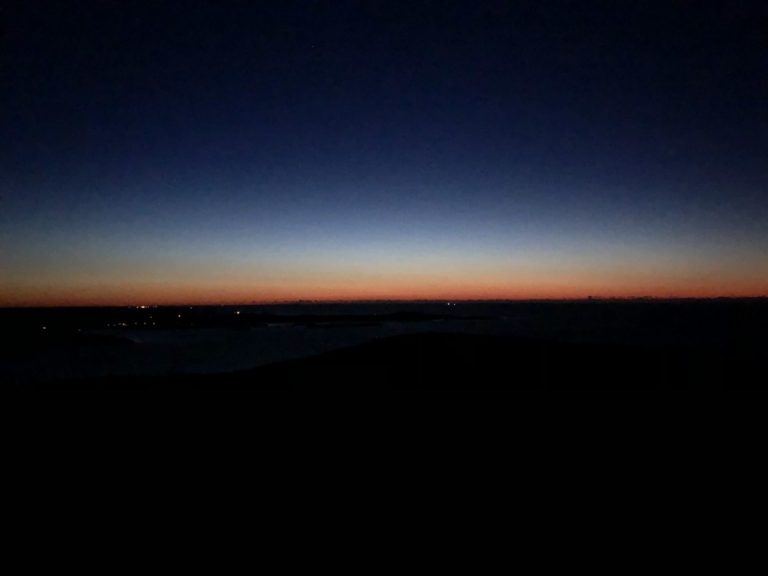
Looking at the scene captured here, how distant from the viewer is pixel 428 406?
8.91 m

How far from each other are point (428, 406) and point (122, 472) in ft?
17.8

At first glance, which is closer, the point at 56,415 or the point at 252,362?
the point at 56,415

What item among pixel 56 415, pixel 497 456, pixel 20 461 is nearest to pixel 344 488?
pixel 497 456

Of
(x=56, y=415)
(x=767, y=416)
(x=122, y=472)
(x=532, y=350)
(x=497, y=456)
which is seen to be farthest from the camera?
(x=532, y=350)

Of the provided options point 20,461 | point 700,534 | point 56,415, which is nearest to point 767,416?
point 700,534

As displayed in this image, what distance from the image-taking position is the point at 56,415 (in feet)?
28.0

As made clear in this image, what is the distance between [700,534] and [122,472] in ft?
22.5

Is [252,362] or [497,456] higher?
[497,456]

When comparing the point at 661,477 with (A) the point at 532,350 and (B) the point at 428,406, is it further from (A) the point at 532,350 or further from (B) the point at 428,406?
(A) the point at 532,350

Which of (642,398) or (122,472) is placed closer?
(122,472)

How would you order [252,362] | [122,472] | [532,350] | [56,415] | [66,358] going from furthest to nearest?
[66,358] < [252,362] < [532,350] < [56,415] < [122,472]

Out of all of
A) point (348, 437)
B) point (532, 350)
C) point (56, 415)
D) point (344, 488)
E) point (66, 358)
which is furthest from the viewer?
point (66, 358)

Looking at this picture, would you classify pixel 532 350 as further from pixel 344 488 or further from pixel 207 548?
pixel 207 548

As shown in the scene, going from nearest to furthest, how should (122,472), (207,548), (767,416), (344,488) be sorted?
(207,548)
(344,488)
(122,472)
(767,416)
